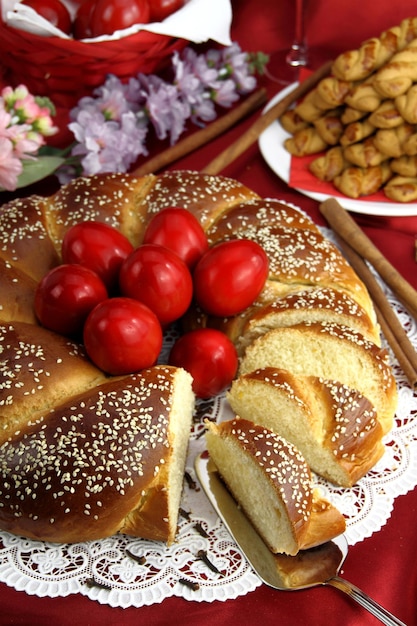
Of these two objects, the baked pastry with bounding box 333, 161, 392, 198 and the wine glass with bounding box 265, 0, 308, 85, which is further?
the wine glass with bounding box 265, 0, 308, 85

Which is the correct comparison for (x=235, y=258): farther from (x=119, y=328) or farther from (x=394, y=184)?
(x=394, y=184)

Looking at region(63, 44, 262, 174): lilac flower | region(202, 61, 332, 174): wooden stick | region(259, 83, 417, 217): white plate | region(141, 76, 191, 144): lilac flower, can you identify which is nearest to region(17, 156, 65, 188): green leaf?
region(63, 44, 262, 174): lilac flower

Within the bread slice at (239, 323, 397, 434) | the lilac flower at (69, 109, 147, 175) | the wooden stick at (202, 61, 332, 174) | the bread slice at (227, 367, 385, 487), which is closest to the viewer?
the bread slice at (227, 367, 385, 487)

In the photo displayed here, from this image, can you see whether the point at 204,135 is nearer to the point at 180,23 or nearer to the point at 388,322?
the point at 180,23

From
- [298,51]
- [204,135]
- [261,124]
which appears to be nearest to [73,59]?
[204,135]

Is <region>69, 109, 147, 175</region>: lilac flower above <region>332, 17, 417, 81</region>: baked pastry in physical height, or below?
below

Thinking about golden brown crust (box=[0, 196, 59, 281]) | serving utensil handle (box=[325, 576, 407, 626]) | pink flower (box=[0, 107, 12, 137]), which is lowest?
serving utensil handle (box=[325, 576, 407, 626])

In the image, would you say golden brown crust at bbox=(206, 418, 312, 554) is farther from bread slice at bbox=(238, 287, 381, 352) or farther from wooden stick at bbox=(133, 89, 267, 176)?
wooden stick at bbox=(133, 89, 267, 176)
